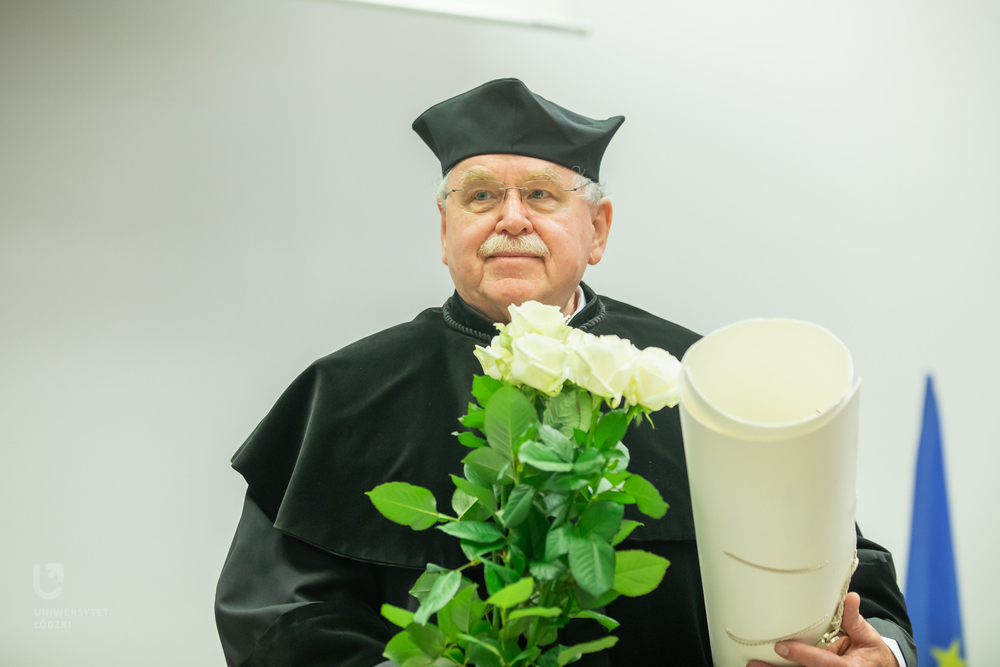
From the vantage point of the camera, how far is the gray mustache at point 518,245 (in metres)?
1.74

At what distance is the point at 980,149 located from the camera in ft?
8.09

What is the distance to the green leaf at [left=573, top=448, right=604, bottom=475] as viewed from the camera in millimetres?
866

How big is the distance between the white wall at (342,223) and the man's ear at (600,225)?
16.0 inches

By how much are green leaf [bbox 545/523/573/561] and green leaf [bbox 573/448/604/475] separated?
0.07 meters

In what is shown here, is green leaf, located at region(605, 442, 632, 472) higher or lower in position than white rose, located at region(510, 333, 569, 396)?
lower

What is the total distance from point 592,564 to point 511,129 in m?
1.22

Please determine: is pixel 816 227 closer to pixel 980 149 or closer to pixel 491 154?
pixel 980 149

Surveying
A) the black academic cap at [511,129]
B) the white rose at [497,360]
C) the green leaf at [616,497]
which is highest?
the black academic cap at [511,129]

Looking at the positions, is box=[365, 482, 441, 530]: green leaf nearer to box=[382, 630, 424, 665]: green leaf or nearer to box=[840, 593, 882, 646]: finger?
box=[382, 630, 424, 665]: green leaf

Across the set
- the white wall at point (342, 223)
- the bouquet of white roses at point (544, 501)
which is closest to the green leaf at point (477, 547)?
the bouquet of white roses at point (544, 501)

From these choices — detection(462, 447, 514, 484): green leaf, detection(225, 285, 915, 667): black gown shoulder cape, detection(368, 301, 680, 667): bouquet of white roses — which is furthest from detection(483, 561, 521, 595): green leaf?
detection(225, 285, 915, 667): black gown shoulder cape

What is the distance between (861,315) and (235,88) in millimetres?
2043

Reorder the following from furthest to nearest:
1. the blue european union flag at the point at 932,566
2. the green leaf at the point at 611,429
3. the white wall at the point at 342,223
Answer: the blue european union flag at the point at 932,566, the white wall at the point at 342,223, the green leaf at the point at 611,429

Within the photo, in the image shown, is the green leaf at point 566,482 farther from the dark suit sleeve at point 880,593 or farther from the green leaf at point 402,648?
the dark suit sleeve at point 880,593
